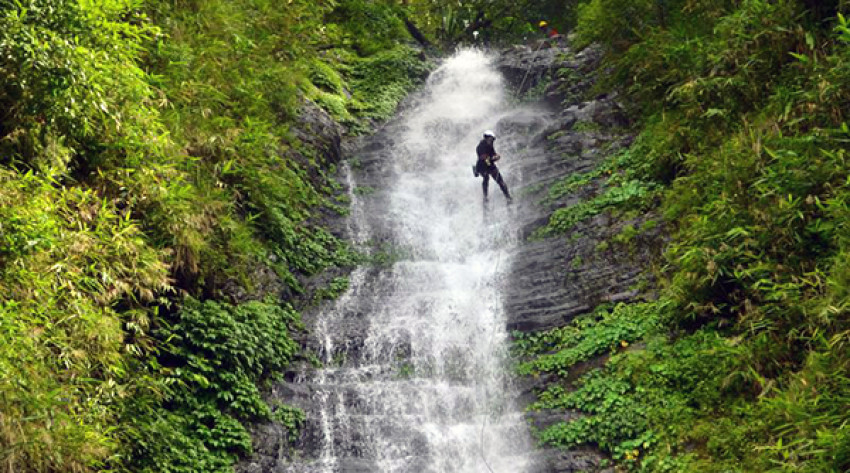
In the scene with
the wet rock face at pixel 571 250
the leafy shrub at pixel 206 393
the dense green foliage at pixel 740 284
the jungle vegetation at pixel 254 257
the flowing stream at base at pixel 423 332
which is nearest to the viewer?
the jungle vegetation at pixel 254 257

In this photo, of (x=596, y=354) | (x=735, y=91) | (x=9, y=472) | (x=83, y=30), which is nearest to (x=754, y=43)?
(x=735, y=91)

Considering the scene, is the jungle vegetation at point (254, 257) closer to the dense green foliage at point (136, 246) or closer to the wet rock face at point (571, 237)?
the dense green foliage at point (136, 246)

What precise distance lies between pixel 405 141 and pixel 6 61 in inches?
455

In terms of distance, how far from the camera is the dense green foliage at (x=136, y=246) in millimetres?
6613

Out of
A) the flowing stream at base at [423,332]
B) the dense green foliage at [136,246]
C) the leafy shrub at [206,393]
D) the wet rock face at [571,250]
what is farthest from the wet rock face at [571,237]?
the leafy shrub at [206,393]

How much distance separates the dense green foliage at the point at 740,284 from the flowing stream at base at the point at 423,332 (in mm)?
928

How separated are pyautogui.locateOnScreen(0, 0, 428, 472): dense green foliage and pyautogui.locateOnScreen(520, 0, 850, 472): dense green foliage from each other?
4.33 metres

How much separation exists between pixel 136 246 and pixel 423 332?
4927 mm

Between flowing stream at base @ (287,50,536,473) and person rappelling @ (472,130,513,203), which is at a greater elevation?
person rappelling @ (472,130,513,203)

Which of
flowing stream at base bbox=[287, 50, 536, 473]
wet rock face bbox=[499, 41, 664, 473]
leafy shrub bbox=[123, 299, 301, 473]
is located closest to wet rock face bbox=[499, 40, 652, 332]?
wet rock face bbox=[499, 41, 664, 473]

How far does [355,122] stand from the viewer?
18359 mm

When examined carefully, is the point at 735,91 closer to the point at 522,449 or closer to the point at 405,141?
the point at 522,449

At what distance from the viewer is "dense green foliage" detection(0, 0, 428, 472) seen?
6.61 meters

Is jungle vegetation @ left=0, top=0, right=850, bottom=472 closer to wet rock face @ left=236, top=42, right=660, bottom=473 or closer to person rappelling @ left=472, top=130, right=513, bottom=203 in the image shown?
wet rock face @ left=236, top=42, right=660, bottom=473
